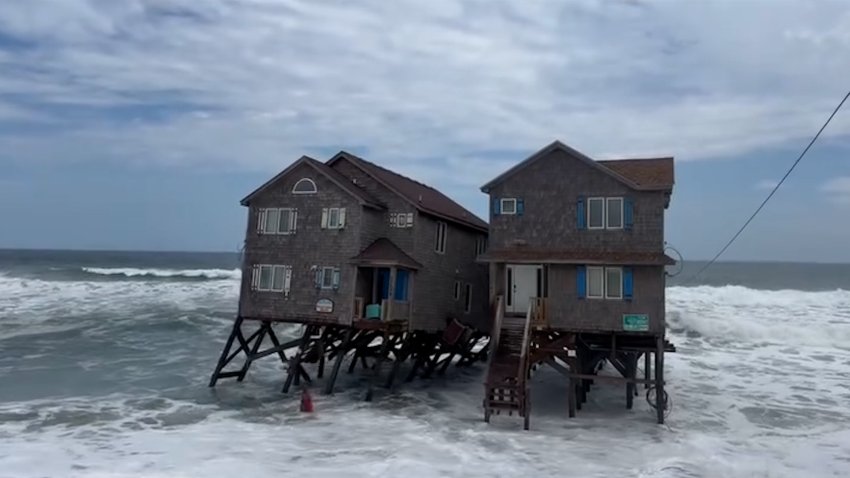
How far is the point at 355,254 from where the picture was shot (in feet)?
80.6

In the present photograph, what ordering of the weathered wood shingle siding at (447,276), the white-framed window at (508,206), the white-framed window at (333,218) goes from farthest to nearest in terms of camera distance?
the weathered wood shingle siding at (447,276)
the white-framed window at (333,218)
the white-framed window at (508,206)

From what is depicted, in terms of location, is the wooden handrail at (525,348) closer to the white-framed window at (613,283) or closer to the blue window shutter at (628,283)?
the white-framed window at (613,283)

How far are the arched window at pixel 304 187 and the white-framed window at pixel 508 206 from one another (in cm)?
710

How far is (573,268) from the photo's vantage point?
22.8 m

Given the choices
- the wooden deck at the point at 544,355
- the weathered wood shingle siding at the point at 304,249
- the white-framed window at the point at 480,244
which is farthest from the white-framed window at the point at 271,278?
the white-framed window at the point at 480,244

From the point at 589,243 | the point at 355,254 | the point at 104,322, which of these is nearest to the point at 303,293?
the point at 355,254

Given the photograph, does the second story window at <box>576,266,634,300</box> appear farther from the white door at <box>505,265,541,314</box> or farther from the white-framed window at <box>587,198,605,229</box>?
the white door at <box>505,265,541,314</box>

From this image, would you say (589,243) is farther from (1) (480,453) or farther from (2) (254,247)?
(2) (254,247)

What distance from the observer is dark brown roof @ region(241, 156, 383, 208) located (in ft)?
81.3

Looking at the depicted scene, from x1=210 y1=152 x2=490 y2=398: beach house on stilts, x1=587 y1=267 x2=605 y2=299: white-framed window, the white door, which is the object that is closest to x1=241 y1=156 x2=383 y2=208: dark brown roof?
x1=210 y1=152 x2=490 y2=398: beach house on stilts

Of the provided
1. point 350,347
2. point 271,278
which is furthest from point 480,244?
point 271,278

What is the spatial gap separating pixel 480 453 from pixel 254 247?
12709mm

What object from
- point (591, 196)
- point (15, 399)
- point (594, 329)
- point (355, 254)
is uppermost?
point (591, 196)

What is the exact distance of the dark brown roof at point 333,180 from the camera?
81.3ft
